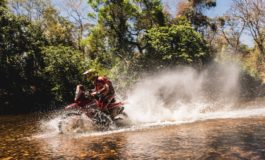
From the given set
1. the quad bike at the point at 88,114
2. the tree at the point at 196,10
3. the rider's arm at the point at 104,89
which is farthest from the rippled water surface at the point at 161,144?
the tree at the point at 196,10

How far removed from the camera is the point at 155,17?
35531 millimetres

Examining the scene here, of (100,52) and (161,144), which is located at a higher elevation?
(100,52)

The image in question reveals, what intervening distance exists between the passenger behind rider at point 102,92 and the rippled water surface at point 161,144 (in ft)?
6.85

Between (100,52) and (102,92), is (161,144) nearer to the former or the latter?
(102,92)

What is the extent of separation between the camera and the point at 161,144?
Answer: 9711 mm

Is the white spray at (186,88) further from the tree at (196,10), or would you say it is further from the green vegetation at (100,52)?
the tree at (196,10)

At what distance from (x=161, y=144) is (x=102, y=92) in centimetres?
553

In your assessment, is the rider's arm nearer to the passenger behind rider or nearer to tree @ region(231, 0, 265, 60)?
the passenger behind rider

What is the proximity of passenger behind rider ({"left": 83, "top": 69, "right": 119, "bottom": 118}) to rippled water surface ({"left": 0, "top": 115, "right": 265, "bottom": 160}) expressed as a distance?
2.09 meters

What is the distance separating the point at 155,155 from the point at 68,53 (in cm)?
2839

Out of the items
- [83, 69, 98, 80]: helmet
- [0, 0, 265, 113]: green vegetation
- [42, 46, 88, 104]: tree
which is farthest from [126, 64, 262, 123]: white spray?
A: [83, 69, 98, 80]: helmet

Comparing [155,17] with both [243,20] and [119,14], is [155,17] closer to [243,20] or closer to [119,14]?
[119,14]

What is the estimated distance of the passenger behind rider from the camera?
14.7 metres

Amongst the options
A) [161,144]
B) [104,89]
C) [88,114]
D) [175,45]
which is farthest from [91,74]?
[175,45]
